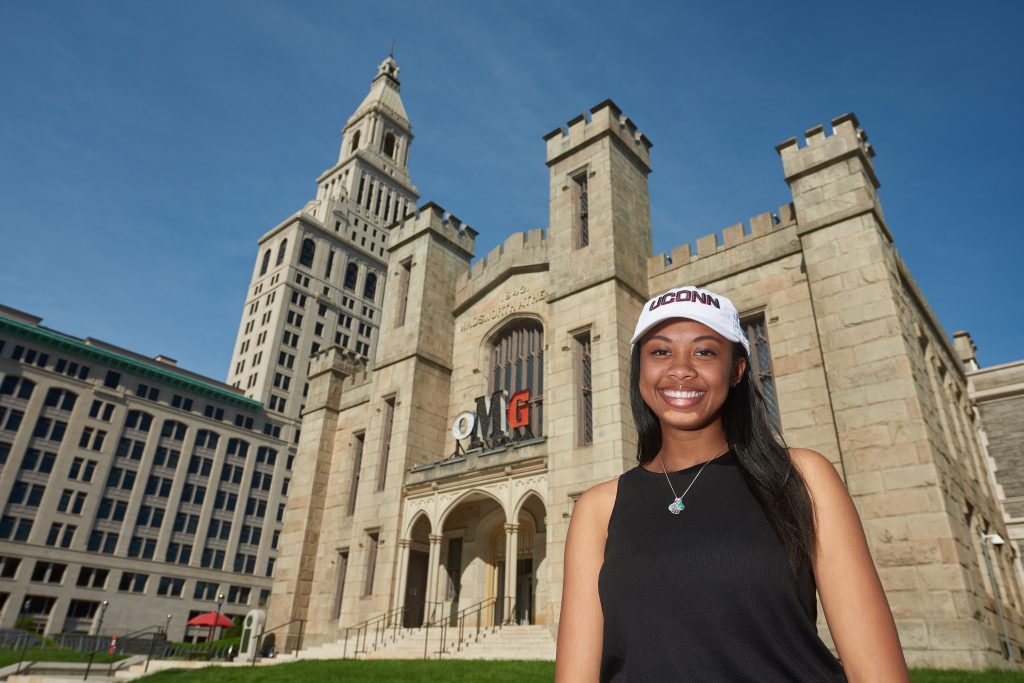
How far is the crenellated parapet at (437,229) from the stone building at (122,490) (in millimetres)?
45229

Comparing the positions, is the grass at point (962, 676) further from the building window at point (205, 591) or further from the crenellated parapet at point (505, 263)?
the building window at point (205, 591)

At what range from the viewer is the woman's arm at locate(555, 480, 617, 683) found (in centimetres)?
217

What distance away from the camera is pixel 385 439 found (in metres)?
28.3

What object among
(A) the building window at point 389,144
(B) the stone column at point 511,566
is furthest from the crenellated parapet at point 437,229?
(A) the building window at point 389,144

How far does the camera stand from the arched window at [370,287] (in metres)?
95.4

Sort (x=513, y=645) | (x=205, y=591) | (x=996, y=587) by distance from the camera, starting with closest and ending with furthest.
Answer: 1. (x=513, y=645)
2. (x=996, y=587)
3. (x=205, y=591)

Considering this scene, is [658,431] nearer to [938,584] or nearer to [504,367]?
[938,584]

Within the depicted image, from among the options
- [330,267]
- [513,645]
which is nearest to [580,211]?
[513,645]

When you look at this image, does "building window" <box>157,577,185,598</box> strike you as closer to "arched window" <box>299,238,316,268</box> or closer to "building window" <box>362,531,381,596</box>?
"arched window" <box>299,238,316,268</box>

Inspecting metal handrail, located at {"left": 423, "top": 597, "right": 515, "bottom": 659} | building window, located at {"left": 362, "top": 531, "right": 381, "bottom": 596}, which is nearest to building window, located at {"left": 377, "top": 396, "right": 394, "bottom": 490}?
building window, located at {"left": 362, "top": 531, "right": 381, "bottom": 596}

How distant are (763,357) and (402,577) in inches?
607

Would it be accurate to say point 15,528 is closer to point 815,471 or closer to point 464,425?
point 464,425

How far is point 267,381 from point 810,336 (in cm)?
7106

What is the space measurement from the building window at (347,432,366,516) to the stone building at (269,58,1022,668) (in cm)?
8
